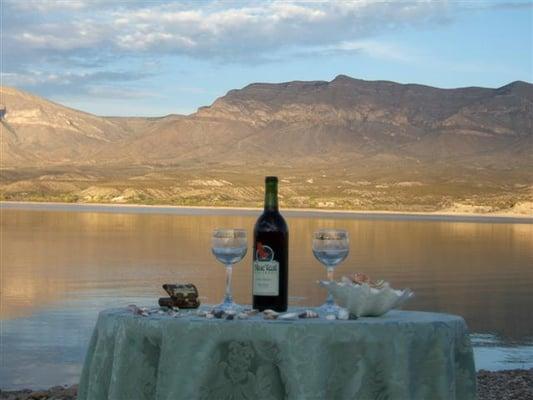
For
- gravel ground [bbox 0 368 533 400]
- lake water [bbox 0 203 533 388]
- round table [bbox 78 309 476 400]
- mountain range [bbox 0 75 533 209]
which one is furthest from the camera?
mountain range [bbox 0 75 533 209]

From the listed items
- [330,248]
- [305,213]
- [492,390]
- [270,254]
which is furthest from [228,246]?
[305,213]

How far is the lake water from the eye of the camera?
39.1 ft

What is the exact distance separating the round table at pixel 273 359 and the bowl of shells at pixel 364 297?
0.15 m

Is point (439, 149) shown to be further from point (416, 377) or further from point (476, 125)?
point (416, 377)

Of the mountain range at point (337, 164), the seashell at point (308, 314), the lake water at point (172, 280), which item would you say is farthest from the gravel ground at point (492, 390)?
the mountain range at point (337, 164)

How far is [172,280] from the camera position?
68.2ft

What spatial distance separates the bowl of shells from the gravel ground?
4.61 meters

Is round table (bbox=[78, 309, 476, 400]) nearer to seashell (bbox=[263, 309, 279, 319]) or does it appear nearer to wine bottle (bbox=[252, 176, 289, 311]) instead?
seashell (bbox=[263, 309, 279, 319])

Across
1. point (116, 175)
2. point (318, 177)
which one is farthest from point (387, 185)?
point (116, 175)

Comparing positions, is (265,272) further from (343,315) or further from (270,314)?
(343,315)

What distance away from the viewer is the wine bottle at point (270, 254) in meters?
3.78

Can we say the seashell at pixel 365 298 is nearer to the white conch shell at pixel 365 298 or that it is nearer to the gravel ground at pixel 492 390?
the white conch shell at pixel 365 298

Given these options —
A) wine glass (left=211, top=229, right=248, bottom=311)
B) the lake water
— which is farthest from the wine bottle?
the lake water

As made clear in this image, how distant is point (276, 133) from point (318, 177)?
Result: 53366mm
